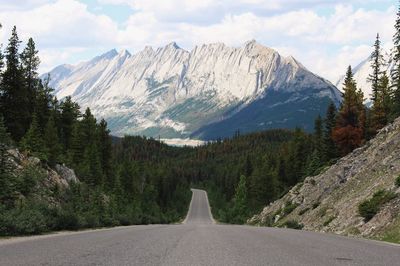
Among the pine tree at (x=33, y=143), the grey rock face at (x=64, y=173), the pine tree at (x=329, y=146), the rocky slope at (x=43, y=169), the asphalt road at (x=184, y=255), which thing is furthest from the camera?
the pine tree at (x=329, y=146)

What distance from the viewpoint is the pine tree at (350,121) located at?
73625 mm

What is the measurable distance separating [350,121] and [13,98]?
52.2 meters

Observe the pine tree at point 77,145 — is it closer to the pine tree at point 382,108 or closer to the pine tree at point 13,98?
the pine tree at point 13,98

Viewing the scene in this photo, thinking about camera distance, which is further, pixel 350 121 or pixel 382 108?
pixel 350 121

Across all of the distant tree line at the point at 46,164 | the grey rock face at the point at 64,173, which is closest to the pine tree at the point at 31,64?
the distant tree line at the point at 46,164

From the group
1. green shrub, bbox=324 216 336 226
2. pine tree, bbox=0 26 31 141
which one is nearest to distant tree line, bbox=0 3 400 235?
pine tree, bbox=0 26 31 141

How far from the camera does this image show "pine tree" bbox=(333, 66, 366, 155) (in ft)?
242

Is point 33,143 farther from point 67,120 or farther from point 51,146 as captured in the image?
point 67,120

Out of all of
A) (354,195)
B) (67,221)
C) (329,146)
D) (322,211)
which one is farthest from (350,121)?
(67,221)

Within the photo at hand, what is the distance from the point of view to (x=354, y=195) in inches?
1603

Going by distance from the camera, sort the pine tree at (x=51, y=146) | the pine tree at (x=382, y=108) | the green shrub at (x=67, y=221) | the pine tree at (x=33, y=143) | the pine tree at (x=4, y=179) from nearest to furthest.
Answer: the green shrub at (x=67, y=221) → the pine tree at (x=4, y=179) → the pine tree at (x=33, y=143) → the pine tree at (x=51, y=146) → the pine tree at (x=382, y=108)

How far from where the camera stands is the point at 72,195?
140 feet

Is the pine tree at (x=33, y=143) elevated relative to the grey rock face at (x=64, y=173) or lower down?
elevated

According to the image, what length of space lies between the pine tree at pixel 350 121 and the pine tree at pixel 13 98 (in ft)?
155
